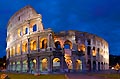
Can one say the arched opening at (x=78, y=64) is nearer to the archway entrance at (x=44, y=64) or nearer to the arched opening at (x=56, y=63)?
the arched opening at (x=56, y=63)

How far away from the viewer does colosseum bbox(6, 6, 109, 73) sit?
65.8 metres

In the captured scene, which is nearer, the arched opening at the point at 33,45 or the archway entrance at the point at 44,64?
the archway entrance at the point at 44,64

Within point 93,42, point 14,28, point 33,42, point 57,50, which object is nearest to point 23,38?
point 33,42

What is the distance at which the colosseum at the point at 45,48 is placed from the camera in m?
65.8

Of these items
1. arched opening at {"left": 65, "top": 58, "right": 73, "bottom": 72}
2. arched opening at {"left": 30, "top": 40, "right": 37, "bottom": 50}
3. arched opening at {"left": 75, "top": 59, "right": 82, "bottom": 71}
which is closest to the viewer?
arched opening at {"left": 65, "top": 58, "right": 73, "bottom": 72}

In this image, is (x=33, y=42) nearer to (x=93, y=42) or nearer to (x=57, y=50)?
(x=57, y=50)

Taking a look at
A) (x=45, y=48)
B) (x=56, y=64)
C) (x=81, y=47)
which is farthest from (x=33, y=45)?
(x=81, y=47)

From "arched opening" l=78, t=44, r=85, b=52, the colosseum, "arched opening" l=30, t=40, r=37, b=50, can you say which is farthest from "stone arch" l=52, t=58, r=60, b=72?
"arched opening" l=78, t=44, r=85, b=52

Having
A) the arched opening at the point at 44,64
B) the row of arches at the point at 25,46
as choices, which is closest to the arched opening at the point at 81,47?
the row of arches at the point at 25,46

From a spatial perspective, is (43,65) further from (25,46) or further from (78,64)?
(78,64)

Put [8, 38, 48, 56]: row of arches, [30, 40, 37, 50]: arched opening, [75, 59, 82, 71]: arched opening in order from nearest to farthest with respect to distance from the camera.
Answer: [8, 38, 48, 56]: row of arches
[30, 40, 37, 50]: arched opening
[75, 59, 82, 71]: arched opening

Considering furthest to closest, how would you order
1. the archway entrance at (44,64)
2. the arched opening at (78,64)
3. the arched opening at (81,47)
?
the arched opening at (81,47) → the arched opening at (78,64) → the archway entrance at (44,64)

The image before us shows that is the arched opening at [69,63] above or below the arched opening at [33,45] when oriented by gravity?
below

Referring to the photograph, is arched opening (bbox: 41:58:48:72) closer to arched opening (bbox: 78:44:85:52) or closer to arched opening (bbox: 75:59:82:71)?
arched opening (bbox: 75:59:82:71)
